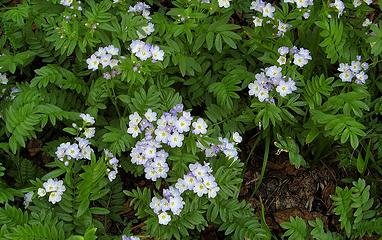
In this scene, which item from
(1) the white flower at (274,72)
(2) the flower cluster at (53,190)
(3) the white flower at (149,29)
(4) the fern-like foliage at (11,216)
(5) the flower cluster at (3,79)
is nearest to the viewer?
(4) the fern-like foliage at (11,216)

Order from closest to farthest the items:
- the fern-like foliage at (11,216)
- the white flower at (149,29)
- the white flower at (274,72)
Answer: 1. the fern-like foliage at (11,216)
2. the white flower at (274,72)
3. the white flower at (149,29)

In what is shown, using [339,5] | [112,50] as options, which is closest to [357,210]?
[339,5]

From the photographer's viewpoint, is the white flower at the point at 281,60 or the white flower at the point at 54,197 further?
the white flower at the point at 281,60

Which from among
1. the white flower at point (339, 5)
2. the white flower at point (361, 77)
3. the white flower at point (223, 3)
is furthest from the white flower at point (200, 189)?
the white flower at point (339, 5)

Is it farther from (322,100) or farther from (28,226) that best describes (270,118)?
(28,226)

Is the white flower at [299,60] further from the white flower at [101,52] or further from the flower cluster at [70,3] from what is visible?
the flower cluster at [70,3]

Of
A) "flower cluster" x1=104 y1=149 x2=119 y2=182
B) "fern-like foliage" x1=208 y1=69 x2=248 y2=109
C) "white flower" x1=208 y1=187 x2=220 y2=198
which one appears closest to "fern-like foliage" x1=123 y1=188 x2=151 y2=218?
"flower cluster" x1=104 y1=149 x2=119 y2=182

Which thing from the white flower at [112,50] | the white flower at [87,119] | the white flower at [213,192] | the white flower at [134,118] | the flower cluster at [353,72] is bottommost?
the white flower at [213,192]

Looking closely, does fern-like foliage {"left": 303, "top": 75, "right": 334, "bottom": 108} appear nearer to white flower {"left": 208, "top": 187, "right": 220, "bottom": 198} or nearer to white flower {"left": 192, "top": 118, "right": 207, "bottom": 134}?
white flower {"left": 192, "top": 118, "right": 207, "bottom": 134}
